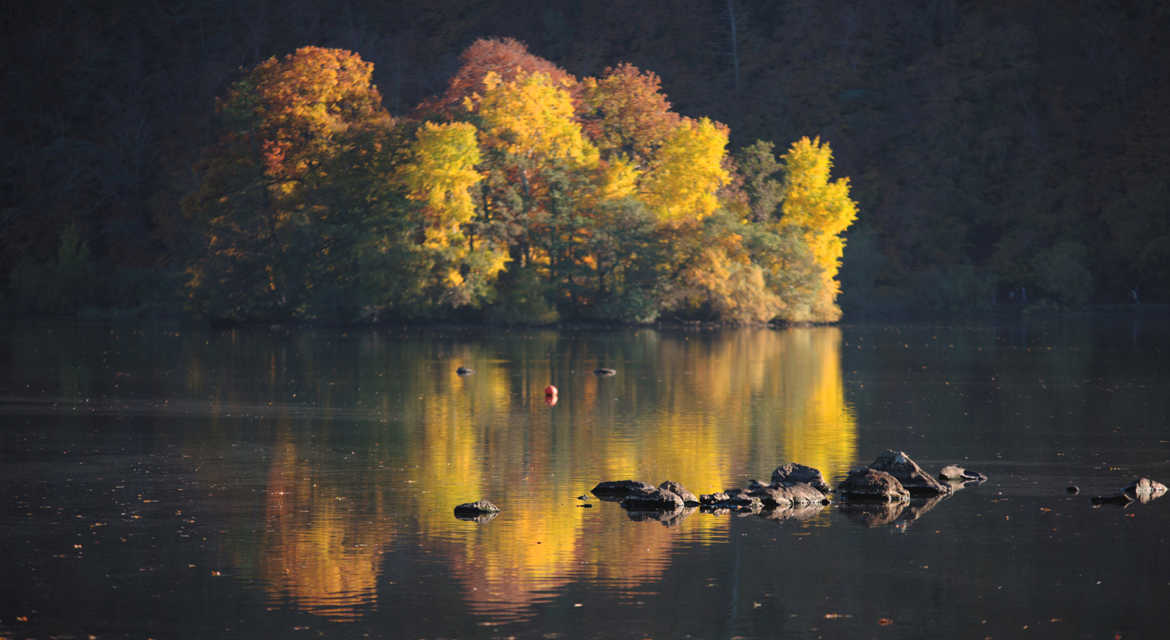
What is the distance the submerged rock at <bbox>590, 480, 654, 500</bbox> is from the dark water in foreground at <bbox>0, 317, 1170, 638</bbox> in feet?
1.06

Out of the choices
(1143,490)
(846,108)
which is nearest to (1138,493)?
(1143,490)

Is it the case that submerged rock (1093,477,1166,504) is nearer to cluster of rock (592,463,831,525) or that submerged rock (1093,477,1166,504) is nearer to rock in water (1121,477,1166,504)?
rock in water (1121,477,1166,504)

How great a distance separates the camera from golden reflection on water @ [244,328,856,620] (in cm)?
1694

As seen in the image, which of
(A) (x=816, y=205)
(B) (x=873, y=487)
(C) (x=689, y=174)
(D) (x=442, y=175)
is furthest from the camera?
(A) (x=816, y=205)

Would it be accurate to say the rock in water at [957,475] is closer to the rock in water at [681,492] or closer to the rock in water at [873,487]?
the rock in water at [873,487]

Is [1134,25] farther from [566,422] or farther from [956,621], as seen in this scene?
[956,621]

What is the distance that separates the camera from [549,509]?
20.7 meters

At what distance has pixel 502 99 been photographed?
72.3 meters

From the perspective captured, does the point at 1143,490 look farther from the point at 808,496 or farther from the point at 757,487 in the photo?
the point at 757,487

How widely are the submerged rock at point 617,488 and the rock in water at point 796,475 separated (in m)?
1.79

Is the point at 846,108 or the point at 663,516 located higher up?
the point at 846,108

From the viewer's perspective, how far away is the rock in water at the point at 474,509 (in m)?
20.3

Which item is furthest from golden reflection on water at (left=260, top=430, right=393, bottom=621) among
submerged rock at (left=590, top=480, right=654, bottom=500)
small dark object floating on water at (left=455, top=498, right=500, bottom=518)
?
submerged rock at (left=590, top=480, right=654, bottom=500)

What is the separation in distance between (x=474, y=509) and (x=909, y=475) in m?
6.38
